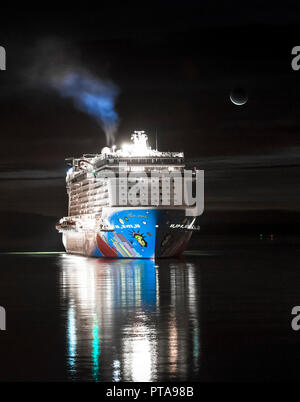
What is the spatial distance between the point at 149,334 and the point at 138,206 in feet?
164

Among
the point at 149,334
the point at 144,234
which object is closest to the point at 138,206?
the point at 144,234

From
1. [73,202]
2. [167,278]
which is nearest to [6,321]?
[167,278]

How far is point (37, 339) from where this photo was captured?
19.2m

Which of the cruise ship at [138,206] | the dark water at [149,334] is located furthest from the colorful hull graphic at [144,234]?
the dark water at [149,334]

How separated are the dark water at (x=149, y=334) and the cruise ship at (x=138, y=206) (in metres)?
32.0

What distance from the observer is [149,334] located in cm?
1967

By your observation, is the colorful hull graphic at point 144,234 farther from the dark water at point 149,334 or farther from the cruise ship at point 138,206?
the dark water at point 149,334

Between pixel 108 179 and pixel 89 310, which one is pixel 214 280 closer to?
pixel 89 310

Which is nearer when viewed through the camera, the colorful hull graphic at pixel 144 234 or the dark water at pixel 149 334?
the dark water at pixel 149 334

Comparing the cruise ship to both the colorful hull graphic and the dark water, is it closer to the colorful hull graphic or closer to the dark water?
the colorful hull graphic

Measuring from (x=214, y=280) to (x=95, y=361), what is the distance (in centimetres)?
2712

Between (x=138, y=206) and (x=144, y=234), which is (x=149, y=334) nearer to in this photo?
(x=144, y=234)

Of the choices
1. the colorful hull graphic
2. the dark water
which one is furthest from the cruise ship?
the dark water

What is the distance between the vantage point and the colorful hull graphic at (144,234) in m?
67.6
